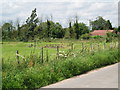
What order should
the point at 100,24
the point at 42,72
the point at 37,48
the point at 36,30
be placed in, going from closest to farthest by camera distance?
the point at 42,72
the point at 37,48
the point at 36,30
the point at 100,24

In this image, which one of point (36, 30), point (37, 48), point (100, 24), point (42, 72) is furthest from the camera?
point (100, 24)

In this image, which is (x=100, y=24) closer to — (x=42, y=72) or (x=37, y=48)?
(x=37, y=48)

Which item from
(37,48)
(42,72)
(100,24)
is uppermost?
(100,24)

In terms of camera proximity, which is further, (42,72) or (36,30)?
(36,30)

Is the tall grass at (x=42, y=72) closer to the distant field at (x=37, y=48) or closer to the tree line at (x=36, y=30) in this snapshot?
the distant field at (x=37, y=48)

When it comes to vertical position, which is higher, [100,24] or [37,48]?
[100,24]

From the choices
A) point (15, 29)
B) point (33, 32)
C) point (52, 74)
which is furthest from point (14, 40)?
point (52, 74)

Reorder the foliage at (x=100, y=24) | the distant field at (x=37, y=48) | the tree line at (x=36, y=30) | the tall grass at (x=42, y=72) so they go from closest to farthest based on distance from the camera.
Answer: the tall grass at (x=42, y=72)
the distant field at (x=37, y=48)
the tree line at (x=36, y=30)
the foliage at (x=100, y=24)

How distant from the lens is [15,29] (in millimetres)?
59719

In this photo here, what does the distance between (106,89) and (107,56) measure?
309 inches

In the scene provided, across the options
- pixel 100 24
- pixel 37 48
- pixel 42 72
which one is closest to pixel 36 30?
pixel 37 48

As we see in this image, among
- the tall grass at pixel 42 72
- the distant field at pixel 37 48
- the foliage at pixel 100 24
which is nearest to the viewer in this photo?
the tall grass at pixel 42 72

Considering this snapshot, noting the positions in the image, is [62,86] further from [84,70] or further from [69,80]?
[84,70]

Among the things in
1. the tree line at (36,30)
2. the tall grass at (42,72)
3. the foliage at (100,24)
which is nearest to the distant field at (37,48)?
the tall grass at (42,72)
